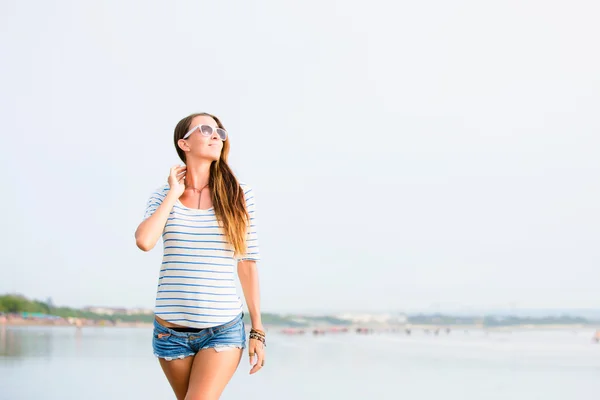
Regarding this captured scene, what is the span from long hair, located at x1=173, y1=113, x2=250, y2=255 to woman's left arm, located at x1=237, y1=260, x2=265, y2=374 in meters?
0.06

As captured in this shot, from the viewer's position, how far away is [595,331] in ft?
27.7

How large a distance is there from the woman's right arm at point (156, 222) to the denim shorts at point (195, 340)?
0.71ft

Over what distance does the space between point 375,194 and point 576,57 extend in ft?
8.13

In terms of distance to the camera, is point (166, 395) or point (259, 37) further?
point (259, 37)

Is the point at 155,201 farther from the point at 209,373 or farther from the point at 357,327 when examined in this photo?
the point at 357,327

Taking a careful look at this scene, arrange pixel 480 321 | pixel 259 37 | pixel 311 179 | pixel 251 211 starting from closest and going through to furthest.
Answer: pixel 251 211 < pixel 259 37 < pixel 311 179 < pixel 480 321

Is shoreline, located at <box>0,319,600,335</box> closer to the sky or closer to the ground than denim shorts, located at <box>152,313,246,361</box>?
closer to the ground

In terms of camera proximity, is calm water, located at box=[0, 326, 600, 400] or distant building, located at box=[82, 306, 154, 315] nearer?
calm water, located at box=[0, 326, 600, 400]

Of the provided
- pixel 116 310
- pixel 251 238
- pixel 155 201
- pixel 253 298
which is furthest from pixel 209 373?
pixel 116 310

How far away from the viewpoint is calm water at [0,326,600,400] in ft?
18.5

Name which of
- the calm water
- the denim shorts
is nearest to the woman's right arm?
the denim shorts

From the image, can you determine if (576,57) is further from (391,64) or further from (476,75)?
(391,64)

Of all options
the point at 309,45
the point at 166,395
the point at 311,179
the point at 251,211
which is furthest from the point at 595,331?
the point at 251,211

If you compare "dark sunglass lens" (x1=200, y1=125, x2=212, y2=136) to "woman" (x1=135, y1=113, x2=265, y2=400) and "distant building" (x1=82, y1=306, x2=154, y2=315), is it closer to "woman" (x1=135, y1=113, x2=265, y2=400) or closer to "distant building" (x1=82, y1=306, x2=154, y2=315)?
"woman" (x1=135, y1=113, x2=265, y2=400)
